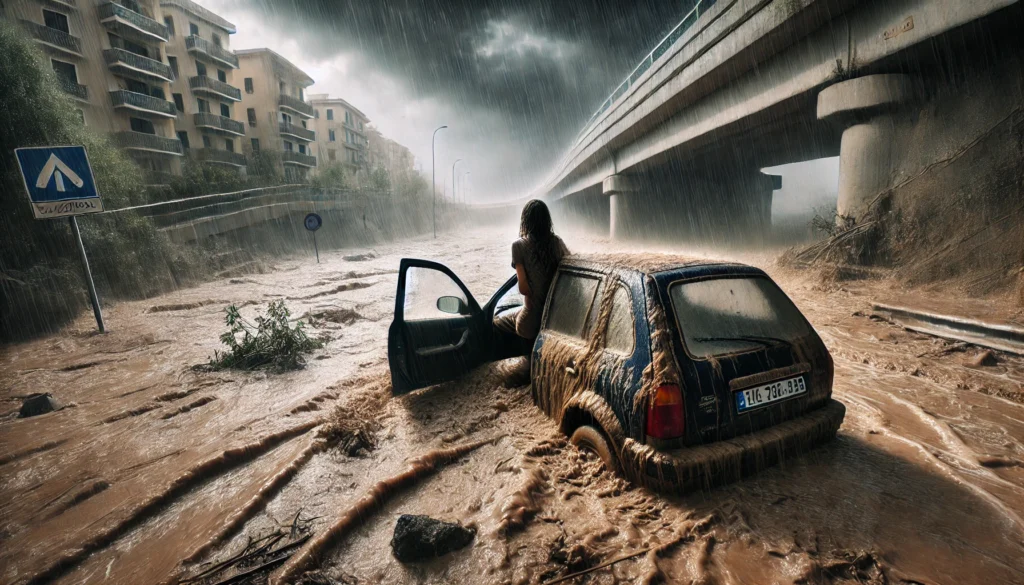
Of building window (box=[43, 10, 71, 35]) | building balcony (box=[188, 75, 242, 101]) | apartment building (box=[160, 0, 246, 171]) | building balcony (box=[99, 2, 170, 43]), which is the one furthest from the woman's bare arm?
building balcony (box=[188, 75, 242, 101])

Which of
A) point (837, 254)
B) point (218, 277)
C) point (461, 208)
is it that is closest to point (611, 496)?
point (837, 254)

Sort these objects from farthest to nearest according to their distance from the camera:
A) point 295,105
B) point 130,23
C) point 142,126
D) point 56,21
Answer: point 295,105, point 142,126, point 130,23, point 56,21

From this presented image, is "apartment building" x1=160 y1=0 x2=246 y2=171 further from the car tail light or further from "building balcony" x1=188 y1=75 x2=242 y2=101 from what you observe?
the car tail light

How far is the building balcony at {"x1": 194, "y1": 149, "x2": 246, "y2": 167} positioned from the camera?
34.6m

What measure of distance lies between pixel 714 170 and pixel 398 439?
22070mm

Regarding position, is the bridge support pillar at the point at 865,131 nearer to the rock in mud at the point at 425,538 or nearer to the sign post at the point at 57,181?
the rock in mud at the point at 425,538

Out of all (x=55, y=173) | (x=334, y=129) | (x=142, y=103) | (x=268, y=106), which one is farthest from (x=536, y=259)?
(x=334, y=129)

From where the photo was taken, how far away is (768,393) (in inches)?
98.0

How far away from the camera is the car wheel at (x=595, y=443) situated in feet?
8.64

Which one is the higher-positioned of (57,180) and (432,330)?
(57,180)

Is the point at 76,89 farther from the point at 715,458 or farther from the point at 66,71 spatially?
the point at 715,458

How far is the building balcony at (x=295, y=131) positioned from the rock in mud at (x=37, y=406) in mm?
47228

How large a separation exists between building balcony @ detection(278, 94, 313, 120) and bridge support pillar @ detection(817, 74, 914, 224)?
48.9 meters

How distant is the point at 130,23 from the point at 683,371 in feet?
130
